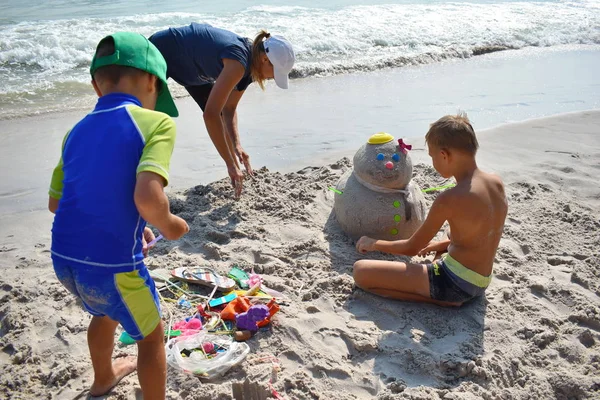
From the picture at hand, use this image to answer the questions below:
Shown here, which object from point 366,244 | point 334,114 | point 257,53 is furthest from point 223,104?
point 334,114

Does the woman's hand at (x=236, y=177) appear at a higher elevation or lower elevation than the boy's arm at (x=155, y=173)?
lower

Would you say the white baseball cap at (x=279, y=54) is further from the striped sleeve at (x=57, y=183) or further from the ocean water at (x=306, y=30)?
→ the ocean water at (x=306, y=30)

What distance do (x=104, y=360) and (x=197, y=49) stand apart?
2.73 meters

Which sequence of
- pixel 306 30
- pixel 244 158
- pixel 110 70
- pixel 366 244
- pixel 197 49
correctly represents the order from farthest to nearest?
pixel 306 30, pixel 244 158, pixel 197 49, pixel 366 244, pixel 110 70

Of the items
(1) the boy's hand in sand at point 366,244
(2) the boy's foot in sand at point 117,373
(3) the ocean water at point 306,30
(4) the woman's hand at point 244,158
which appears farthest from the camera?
(3) the ocean water at point 306,30

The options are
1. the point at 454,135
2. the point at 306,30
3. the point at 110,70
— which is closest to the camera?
the point at 110,70

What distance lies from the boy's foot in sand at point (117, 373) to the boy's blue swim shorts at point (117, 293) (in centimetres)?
53

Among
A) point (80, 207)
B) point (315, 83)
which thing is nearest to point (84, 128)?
point (80, 207)

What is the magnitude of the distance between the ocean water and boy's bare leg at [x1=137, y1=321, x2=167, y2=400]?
5631 mm

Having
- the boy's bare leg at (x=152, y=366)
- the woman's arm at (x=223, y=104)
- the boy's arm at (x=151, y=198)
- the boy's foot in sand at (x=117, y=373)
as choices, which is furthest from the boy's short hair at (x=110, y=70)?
the woman's arm at (x=223, y=104)

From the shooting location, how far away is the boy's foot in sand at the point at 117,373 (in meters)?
2.58

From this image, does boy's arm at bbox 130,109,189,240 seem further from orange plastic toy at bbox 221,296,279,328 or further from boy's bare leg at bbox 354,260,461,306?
boy's bare leg at bbox 354,260,461,306

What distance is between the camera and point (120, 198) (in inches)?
80.3

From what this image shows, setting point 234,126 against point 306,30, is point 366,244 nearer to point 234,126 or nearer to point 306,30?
point 234,126
